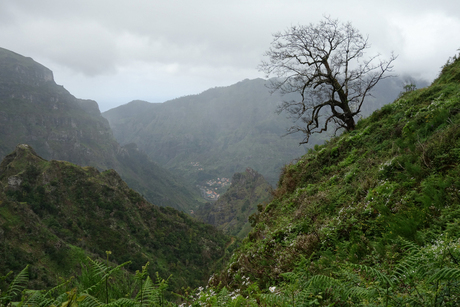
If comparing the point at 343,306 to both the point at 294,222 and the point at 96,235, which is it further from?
the point at 96,235

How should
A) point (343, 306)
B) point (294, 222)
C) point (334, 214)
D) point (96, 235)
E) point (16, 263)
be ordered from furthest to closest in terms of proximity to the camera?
1. point (96, 235)
2. point (16, 263)
3. point (294, 222)
4. point (334, 214)
5. point (343, 306)

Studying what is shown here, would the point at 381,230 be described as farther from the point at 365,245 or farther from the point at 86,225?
the point at 86,225

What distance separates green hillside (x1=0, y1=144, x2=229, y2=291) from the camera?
156 feet

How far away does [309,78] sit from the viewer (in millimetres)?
14195

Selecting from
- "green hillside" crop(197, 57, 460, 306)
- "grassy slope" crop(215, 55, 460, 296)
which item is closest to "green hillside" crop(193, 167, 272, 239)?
"grassy slope" crop(215, 55, 460, 296)

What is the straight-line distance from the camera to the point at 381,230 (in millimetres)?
4887

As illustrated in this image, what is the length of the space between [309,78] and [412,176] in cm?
986

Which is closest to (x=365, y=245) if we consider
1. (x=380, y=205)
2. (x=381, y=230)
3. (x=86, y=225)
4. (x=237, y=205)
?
(x=381, y=230)

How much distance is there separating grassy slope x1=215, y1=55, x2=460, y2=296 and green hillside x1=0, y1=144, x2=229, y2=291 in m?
46.9

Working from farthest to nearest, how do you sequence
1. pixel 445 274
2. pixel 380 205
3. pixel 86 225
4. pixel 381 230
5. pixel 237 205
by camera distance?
pixel 237 205, pixel 86 225, pixel 380 205, pixel 381 230, pixel 445 274

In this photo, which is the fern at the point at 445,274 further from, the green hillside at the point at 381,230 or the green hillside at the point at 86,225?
the green hillside at the point at 86,225

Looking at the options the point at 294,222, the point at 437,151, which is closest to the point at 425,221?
the point at 437,151

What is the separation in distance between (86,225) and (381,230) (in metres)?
73.8

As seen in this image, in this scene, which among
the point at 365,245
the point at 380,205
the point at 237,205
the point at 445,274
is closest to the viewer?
the point at 445,274
